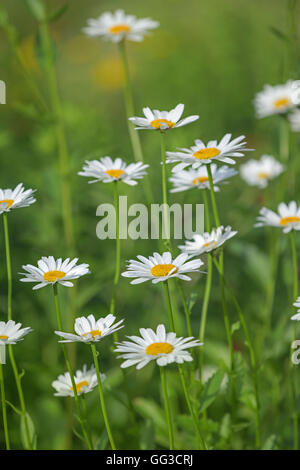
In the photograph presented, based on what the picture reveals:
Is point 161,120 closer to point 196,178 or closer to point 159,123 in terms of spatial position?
point 159,123

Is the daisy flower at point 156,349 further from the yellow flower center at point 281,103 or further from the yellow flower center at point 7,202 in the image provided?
the yellow flower center at point 281,103

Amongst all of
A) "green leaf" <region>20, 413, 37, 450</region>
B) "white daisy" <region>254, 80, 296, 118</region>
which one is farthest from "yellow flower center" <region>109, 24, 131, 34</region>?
"green leaf" <region>20, 413, 37, 450</region>

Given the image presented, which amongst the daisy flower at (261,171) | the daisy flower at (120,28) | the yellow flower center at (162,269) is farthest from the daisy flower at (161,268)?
the daisy flower at (261,171)

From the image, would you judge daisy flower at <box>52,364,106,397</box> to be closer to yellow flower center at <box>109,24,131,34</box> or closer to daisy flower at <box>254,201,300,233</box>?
daisy flower at <box>254,201,300,233</box>

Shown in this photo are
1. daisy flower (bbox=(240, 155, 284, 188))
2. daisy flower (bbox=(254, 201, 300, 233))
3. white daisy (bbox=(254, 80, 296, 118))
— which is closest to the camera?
daisy flower (bbox=(254, 201, 300, 233))

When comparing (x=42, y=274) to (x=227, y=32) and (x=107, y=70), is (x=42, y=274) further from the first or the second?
(x=107, y=70)

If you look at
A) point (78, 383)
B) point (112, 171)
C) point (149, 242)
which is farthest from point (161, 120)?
point (149, 242)
